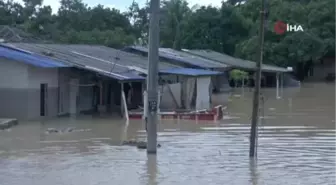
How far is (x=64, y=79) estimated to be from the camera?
102 ft

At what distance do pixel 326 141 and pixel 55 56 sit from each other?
14.5m

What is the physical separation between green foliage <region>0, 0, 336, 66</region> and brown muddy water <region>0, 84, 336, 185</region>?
130 ft

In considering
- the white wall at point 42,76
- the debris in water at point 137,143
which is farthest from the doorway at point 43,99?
the debris in water at point 137,143

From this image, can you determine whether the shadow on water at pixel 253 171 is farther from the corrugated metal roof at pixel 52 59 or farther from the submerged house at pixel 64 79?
the corrugated metal roof at pixel 52 59

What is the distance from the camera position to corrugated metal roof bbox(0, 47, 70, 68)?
27.1 meters

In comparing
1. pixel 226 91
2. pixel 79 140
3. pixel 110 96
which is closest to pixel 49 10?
pixel 226 91

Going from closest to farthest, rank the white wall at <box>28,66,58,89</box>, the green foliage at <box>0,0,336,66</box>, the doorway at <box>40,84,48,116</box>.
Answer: the white wall at <box>28,66,58,89</box>, the doorway at <box>40,84,48,116</box>, the green foliage at <box>0,0,336,66</box>

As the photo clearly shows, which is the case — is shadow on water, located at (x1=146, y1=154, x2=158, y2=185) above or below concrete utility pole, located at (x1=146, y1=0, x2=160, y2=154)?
below

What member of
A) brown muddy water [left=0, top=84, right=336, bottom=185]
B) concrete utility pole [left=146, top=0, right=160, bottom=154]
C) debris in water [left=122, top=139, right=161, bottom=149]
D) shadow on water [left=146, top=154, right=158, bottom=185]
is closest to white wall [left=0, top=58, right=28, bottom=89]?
brown muddy water [left=0, top=84, right=336, bottom=185]

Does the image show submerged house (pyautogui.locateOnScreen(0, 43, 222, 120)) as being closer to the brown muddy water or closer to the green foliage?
the brown muddy water

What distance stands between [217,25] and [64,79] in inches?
1824

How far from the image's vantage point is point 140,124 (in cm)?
2714

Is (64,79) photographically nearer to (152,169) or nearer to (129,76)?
(129,76)

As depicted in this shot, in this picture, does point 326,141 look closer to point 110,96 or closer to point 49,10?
point 110,96
